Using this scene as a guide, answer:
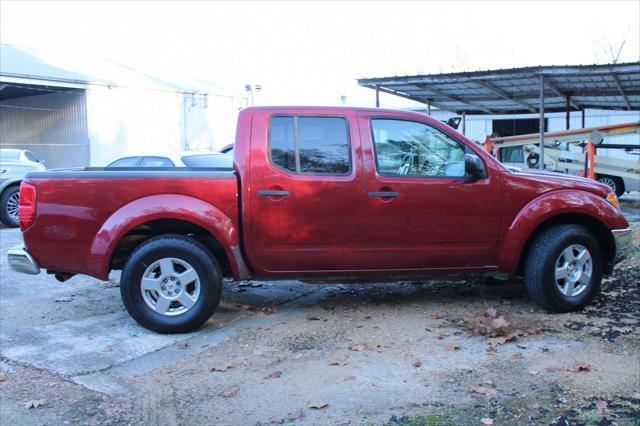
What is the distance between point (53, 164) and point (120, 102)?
11.2 ft

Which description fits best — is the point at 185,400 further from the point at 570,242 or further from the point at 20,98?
the point at 20,98

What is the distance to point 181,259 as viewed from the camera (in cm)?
505

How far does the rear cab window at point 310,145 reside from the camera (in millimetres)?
5254

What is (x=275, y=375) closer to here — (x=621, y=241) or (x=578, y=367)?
(x=578, y=367)

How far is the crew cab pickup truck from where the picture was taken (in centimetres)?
504

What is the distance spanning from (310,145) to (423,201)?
1116mm

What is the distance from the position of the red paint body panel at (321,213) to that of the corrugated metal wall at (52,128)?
1748 centimetres

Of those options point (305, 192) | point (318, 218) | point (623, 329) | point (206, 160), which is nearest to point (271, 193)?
point (305, 192)

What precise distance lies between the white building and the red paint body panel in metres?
16.5

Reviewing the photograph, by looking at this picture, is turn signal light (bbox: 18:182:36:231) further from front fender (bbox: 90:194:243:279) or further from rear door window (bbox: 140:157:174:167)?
rear door window (bbox: 140:157:174:167)

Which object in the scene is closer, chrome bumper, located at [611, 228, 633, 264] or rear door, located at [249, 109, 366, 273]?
rear door, located at [249, 109, 366, 273]

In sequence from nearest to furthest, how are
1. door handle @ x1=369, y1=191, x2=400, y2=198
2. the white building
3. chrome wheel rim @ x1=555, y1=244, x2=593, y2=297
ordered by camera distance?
door handle @ x1=369, y1=191, x2=400, y2=198 → chrome wheel rim @ x1=555, y1=244, x2=593, y2=297 → the white building

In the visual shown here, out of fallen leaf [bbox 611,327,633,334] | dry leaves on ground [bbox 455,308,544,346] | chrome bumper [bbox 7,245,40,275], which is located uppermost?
chrome bumper [bbox 7,245,40,275]

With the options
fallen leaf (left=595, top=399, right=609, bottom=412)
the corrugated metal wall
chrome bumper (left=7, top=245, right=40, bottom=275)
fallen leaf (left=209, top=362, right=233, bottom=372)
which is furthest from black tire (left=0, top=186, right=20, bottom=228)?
fallen leaf (left=595, top=399, right=609, bottom=412)
